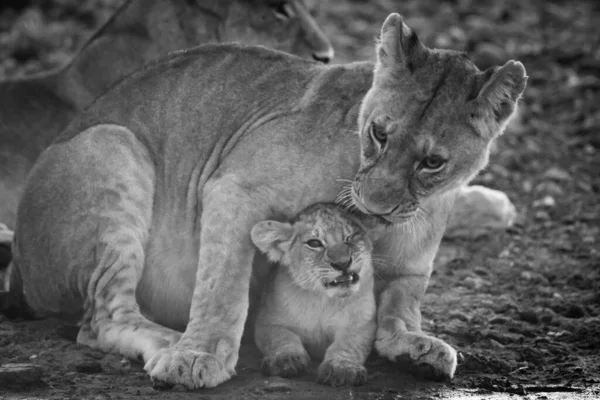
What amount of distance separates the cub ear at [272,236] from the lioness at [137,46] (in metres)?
3.30

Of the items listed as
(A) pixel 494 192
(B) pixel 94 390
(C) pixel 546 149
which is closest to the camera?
(B) pixel 94 390

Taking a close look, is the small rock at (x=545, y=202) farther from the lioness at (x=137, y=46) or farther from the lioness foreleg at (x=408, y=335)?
the lioness foreleg at (x=408, y=335)

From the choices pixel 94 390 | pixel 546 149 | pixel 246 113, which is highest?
pixel 546 149

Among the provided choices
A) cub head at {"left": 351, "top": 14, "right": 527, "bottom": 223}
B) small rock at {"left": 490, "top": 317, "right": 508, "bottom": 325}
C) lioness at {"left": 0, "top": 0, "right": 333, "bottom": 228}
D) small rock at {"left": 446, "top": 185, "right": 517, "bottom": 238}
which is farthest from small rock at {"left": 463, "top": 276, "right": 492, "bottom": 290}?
lioness at {"left": 0, "top": 0, "right": 333, "bottom": 228}

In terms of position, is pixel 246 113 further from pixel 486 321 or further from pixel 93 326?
pixel 486 321

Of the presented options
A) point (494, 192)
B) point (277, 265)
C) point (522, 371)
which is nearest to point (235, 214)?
point (277, 265)

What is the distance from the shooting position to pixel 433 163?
17.9 ft

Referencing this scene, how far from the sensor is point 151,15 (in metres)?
9.15

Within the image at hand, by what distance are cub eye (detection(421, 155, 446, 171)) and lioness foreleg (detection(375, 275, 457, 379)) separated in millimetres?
859

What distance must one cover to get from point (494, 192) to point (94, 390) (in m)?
4.33

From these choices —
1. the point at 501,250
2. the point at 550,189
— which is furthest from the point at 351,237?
the point at 550,189

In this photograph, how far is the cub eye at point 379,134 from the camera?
18.0 feet

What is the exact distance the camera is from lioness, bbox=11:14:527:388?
217 inches

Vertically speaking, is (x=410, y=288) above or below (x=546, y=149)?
below
